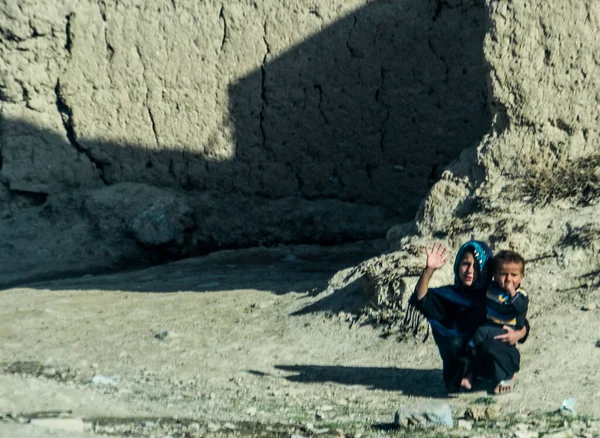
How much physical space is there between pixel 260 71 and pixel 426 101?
1.35 metres

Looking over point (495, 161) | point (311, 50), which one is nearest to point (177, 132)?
point (311, 50)

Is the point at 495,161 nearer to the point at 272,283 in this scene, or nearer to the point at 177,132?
the point at 272,283

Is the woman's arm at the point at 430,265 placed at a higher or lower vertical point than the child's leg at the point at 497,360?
higher

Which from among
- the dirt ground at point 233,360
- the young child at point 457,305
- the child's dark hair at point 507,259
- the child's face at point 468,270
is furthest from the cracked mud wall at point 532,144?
the child's dark hair at point 507,259

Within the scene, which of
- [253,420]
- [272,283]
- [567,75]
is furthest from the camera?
[272,283]

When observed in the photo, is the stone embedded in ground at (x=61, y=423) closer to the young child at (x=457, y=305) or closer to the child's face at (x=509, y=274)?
the young child at (x=457, y=305)

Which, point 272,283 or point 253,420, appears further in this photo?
point 272,283

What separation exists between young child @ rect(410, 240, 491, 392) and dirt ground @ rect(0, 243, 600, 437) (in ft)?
0.54

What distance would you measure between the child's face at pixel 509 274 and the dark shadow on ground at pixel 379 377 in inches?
23.4

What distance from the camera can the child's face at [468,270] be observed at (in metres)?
5.46

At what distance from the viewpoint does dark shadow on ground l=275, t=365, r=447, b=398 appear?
5688 mm

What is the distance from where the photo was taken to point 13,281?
9289 mm

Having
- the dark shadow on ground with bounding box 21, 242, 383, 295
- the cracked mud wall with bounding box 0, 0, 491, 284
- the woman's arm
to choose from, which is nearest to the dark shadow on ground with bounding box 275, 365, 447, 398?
the woman's arm

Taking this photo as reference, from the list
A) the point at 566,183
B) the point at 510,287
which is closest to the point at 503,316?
the point at 510,287
